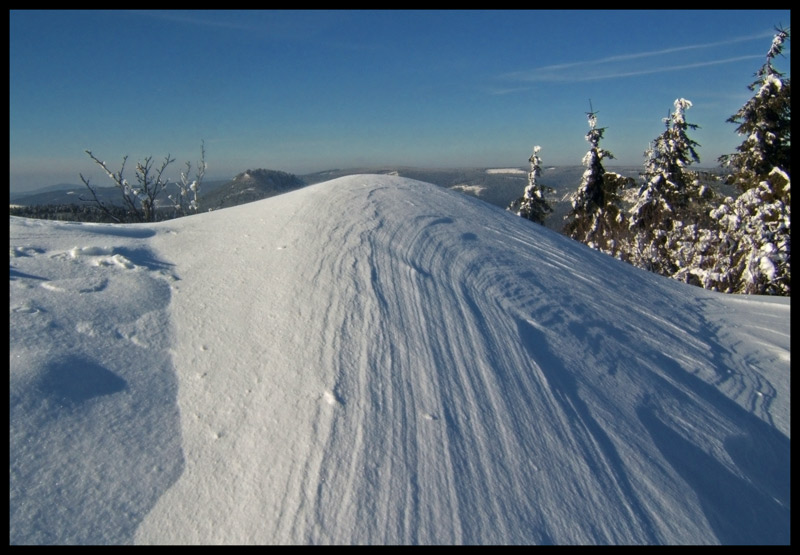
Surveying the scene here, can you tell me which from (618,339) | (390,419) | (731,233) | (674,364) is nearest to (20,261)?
(390,419)

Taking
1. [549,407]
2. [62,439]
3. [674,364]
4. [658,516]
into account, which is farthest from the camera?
[674,364]

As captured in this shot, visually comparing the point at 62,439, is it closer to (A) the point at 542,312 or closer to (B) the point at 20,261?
(B) the point at 20,261

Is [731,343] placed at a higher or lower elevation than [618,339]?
lower

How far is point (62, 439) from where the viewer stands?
1.64 metres

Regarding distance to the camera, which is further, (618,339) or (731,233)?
(731,233)

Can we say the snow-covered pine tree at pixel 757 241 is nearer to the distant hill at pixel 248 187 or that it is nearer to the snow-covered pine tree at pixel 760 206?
the snow-covered pine tree at pixel 760 206

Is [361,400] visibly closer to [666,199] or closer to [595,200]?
[666,199]

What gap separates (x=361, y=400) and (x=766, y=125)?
58.8 feet

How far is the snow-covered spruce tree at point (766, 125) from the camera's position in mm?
14047

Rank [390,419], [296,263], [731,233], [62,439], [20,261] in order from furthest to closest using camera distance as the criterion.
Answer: [731,233] < [296,263] < [20,261] < [390,419] < [62,439]

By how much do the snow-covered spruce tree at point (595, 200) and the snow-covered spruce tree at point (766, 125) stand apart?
16.3 ft

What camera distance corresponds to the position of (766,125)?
1445cm

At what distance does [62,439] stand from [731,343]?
4.03 metres

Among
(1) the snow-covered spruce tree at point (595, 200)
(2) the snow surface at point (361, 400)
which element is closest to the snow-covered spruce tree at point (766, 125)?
(1) the snow-covered spruce tree at point (595, 200)
